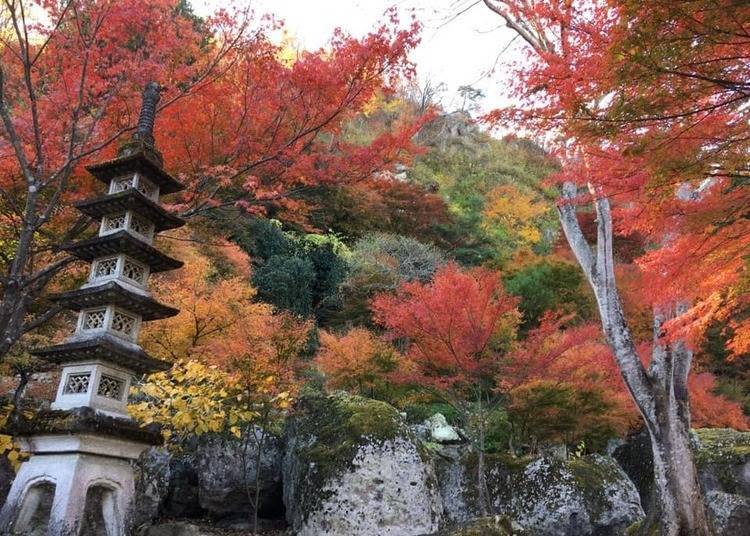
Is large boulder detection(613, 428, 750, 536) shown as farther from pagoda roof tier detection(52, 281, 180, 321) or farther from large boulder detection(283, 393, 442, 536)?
pagoda roof tier detection(52, 281, 180, 321)

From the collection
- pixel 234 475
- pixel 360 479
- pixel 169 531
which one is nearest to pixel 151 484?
pixel 234 475

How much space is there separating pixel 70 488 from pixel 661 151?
5181 mm

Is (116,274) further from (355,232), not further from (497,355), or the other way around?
(355,232)

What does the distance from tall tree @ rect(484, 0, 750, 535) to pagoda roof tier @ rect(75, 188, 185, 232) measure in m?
4.05

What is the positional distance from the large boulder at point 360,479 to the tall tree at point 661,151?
2.91m

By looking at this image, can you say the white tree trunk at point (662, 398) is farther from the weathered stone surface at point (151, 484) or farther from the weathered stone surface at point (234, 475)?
the weathered stone surface at point (151, 484)

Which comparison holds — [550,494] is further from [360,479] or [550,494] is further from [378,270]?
[378,270]

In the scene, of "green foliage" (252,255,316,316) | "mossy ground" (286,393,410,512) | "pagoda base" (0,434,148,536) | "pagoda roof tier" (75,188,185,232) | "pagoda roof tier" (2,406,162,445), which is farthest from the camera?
"green foliage" (252,255,316,316)

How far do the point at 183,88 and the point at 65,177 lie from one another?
7.67ft

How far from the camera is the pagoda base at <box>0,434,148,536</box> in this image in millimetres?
4262

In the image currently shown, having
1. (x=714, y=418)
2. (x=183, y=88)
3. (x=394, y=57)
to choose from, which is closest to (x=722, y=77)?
(x=394, y=57)

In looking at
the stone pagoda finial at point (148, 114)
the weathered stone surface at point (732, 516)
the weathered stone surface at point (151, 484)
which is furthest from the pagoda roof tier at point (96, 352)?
the weathered stone surface at point (732, 516)

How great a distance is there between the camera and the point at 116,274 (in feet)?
16.9

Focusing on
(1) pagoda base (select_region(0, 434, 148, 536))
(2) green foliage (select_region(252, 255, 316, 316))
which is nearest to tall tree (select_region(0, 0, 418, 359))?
(1) pagoda base (select_region(0, 434, 148, 536))
